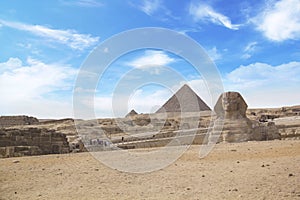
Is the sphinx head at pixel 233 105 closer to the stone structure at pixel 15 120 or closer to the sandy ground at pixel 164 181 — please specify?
the sandy ground at pixel 164 181

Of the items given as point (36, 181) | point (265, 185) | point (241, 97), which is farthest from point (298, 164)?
point (241, 97)

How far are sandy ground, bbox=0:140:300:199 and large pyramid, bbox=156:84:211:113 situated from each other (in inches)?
1683

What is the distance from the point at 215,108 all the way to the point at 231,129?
356 cm

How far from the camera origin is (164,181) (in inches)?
316

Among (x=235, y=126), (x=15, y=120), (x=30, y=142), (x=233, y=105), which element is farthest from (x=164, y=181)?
(x=15, y=120)

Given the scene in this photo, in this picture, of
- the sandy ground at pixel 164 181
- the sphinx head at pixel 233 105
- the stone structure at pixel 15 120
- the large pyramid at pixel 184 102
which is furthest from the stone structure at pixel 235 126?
the large pyramid at pixel 184 102

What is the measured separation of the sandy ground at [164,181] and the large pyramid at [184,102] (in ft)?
140

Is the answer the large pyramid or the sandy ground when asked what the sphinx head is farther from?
the large pyramid

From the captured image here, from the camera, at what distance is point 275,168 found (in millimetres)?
8500

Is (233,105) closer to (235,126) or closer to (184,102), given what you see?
(235,126)

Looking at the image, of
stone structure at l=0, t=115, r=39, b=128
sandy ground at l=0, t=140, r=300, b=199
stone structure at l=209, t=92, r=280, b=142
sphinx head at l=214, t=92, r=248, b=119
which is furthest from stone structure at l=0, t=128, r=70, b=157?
stone structure at l=0, t=115, r=39, b=128

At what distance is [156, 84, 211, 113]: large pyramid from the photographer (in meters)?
55.1

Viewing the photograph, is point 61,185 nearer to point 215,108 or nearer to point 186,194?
point 186,194

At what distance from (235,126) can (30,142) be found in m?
12.7
